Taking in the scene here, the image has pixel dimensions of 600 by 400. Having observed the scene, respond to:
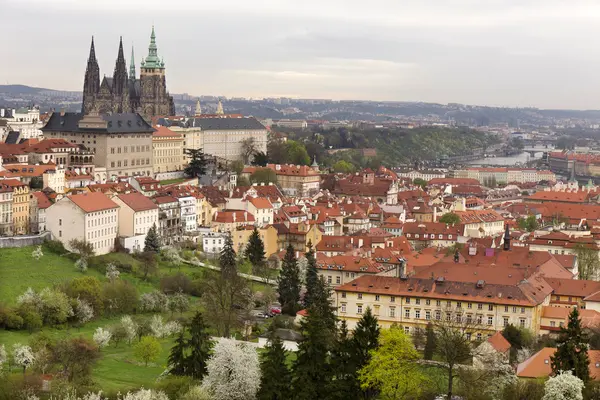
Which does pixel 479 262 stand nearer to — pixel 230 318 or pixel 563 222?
pixel 230 318

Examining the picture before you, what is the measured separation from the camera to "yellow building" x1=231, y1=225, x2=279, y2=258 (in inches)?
3083

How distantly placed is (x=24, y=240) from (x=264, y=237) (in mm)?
17605

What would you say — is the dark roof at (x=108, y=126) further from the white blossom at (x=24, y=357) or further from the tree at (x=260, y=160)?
the white blossom at (x=24, y=357)

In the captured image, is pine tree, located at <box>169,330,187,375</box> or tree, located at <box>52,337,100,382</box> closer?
tree, located at <box>52,337,100,382</box>

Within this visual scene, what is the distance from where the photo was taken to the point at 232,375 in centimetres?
4075

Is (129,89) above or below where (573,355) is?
above

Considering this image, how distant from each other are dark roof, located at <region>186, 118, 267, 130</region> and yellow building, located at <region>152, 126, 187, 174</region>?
1065cm

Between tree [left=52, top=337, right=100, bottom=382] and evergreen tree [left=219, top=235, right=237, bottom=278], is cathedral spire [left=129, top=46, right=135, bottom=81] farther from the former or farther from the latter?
tree [left=52, top=337, right=100, bottom=382]

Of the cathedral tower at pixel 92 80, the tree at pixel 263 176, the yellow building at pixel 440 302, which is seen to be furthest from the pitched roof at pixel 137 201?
the cathedral tower at pixel 92 80

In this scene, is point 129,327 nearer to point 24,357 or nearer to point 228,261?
point 24,357

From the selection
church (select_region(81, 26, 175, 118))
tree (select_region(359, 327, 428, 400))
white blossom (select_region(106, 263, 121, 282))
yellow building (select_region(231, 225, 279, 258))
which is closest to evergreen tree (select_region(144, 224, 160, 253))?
white blossom (select_region(106, 263, 121, 282))

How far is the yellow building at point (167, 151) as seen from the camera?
10694 cm

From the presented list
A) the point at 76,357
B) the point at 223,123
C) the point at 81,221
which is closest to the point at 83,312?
the point at 76,357

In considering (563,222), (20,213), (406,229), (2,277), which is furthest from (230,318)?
(563,222)
